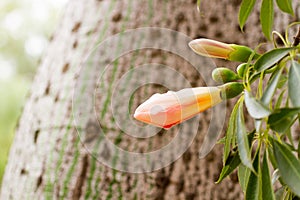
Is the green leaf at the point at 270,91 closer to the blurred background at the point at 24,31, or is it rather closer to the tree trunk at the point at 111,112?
the tree trunk at the point at 111,112

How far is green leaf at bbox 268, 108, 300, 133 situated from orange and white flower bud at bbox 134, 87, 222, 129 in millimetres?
99

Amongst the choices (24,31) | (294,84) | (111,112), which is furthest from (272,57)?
(24,31)

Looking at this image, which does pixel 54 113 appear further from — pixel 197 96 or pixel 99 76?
pixel 197 96

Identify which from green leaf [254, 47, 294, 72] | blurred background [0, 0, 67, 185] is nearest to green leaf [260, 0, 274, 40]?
green leaf [254, 47, 294, 72]

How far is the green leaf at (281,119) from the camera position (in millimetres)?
426

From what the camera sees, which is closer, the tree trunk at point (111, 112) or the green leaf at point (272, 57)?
the green leaf at point (272, 57)

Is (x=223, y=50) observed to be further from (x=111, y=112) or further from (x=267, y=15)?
(x=111, y=112)

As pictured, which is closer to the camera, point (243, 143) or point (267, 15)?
point (243, 143)

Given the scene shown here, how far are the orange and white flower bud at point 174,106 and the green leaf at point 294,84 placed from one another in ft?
0.30

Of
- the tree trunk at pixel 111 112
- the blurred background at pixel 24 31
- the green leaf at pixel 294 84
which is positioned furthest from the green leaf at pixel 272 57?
the blurred background at pixel 24 31

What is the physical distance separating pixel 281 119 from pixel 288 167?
0.15 feet

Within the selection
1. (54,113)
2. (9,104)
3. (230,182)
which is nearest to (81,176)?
(54,113)

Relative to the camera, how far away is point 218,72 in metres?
0.56

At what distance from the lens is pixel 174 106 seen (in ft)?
1.68
